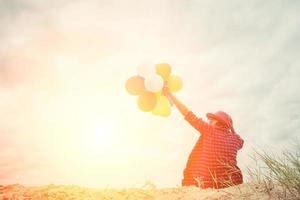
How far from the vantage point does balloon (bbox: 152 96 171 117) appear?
763 cm

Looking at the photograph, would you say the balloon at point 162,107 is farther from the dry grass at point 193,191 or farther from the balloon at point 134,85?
the dry grass at point 193,191

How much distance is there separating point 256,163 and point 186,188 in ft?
2.84

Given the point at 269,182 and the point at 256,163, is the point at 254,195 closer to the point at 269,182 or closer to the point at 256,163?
the point at 269,182

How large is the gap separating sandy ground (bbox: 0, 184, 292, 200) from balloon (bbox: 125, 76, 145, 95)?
10.4ft

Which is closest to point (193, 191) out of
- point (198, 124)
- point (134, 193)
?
point (134, 193)

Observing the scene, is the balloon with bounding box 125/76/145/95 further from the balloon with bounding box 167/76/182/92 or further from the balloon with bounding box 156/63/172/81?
the balloon with bounding box 167/76/182/92

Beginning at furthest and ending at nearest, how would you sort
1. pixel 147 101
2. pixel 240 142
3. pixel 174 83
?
1. pixel 174 83
2. pixel 147 101
3. pixel 240 142

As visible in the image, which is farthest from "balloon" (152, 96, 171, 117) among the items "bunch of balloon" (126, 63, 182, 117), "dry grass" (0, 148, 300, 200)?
"dry grass" (0, 148, 300, 200)

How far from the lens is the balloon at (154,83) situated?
7.34 metres

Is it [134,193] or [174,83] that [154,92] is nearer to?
[174,83]

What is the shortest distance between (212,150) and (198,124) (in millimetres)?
710

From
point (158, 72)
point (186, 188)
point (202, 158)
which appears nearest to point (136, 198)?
point (186, 188)

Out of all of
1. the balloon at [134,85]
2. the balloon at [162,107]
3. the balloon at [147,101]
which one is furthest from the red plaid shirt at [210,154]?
the balloon at [134,85]

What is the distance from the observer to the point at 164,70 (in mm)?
7617
